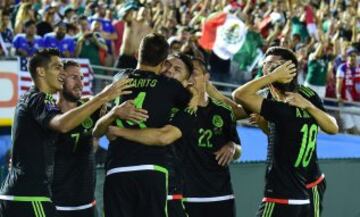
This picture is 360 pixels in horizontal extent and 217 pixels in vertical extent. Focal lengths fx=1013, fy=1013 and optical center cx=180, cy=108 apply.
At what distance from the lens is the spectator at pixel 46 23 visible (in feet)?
53.6

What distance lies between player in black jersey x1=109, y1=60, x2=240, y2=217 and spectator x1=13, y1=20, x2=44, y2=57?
6.37m

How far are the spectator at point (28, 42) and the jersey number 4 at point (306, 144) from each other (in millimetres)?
7471

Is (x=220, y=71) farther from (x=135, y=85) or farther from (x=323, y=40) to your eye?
(x=135, y=85)

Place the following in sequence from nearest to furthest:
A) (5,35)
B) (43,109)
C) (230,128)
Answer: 1. (43,109)
2. (230,128)
3. (5,35)

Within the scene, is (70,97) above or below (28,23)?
below

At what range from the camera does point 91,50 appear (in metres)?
16.7

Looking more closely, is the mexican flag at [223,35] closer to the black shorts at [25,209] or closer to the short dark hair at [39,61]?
the short dark hair at [39,61]

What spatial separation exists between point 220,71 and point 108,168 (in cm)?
1011

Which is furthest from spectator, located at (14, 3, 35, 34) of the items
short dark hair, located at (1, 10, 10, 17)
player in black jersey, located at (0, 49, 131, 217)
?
player in black jersey, located at (0, 49, 131, 217)

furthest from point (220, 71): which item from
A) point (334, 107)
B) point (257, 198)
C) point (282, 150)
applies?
point (282, 150)

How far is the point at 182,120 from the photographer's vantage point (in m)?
8.44

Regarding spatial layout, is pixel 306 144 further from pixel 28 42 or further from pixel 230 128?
pixel 28 42

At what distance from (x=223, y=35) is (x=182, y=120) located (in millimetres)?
9943

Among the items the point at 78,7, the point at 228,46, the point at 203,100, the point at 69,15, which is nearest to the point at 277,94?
the point at 203,100
